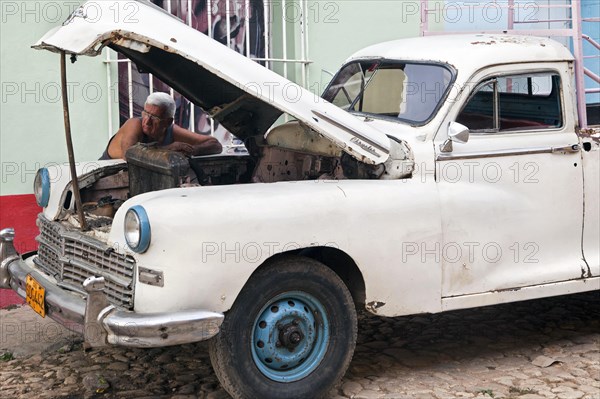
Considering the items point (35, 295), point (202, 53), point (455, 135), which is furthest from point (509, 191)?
point (35, 295)

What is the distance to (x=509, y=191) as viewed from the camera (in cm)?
531

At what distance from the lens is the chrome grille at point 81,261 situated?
14.9ft

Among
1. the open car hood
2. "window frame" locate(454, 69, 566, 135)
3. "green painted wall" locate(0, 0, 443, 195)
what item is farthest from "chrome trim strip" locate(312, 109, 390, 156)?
"green painted wall" locate(0, 0, 443, 195)

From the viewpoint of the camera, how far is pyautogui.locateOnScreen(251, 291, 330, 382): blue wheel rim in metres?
4.69

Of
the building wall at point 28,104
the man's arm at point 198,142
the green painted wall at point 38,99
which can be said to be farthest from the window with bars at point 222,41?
the man's arm at point 198,142

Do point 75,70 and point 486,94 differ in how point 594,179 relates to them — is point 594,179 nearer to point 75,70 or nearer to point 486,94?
point 486,94

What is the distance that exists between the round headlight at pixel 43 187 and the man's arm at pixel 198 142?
2.82 ft

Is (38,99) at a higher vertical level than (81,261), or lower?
higher

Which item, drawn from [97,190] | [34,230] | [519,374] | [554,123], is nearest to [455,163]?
[554,123]

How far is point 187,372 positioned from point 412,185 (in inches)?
66.5

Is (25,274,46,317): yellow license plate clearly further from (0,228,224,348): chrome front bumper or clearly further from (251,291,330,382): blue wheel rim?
(251,291,330,382): blue wheel rim

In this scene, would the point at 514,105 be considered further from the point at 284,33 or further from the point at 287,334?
the point at 284,33

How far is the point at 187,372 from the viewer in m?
5.42

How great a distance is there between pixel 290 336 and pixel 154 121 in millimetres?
2134
